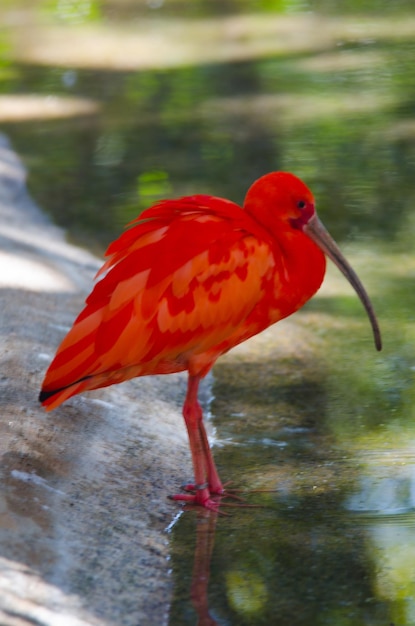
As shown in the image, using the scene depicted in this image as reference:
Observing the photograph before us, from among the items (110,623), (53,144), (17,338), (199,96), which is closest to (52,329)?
(17,338)

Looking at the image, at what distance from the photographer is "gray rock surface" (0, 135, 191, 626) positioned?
3418 mm

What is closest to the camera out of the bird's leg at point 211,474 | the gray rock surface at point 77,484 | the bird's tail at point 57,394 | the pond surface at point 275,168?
the gray rock surface at point 77,484

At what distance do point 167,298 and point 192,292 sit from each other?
85 mm

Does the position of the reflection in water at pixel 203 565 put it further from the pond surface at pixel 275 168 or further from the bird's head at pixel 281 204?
the bird's head at pixel 281 204

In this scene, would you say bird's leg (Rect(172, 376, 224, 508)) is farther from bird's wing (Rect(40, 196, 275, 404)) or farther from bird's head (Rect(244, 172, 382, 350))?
bird's head (Rect(244, 172, 382, 350))

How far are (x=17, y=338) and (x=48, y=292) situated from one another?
0.83 m

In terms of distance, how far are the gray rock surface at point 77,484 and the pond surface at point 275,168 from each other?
15 cm

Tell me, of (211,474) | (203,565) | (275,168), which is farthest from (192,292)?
(275,168)

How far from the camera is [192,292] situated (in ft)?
13.0

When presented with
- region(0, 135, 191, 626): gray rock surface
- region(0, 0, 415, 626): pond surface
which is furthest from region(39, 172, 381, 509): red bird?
region(0, 0, 415, 626): pond surface

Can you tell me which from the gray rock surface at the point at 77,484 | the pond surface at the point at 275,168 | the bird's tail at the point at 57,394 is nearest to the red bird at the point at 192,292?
the bird's tail at the point at 57,394

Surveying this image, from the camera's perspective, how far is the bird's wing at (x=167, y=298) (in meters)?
3.92

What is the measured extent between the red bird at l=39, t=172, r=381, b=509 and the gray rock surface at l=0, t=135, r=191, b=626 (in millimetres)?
287

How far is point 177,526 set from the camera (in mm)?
4000
